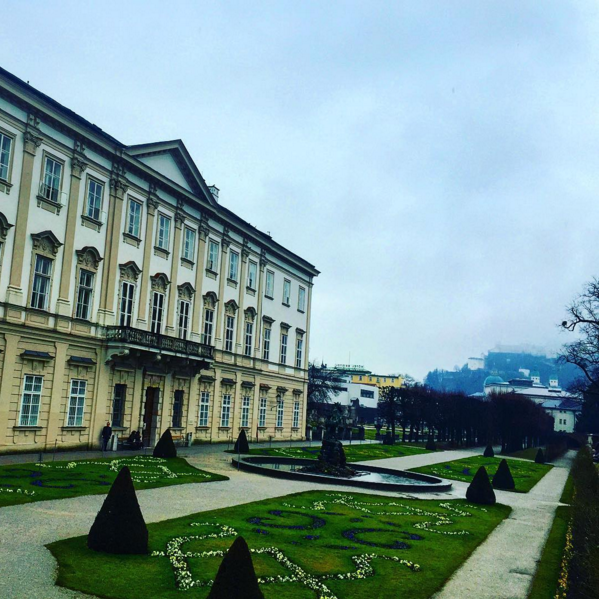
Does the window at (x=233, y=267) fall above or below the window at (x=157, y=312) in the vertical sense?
above

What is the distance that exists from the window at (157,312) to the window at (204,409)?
7.07m

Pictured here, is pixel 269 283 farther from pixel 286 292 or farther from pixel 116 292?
pixel 116 292

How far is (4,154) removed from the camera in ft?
97.9

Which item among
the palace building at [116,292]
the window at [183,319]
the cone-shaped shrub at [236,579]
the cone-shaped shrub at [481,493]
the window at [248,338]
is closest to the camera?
the cone-shaped shrub at [236,579]

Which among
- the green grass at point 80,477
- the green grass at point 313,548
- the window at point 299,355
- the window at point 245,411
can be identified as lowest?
the green grass at point 313,548

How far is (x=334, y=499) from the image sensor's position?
2339 centimetres

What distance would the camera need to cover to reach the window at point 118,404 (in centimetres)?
3700

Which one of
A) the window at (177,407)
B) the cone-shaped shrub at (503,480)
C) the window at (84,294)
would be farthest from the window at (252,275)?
the cone-shaped shrub at (503,480)

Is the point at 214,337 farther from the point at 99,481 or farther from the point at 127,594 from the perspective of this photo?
the point at 127,594

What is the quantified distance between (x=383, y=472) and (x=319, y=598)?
967 inches

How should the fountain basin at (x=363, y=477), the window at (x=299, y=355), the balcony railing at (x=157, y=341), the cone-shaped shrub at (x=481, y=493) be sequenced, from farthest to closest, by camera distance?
the window at (x=299, y=355)
the balcony railing at (x=157, y=341)
the fountain basin at (x=363, y=477)
the cone-shaped shrub at (x=481, y=493)

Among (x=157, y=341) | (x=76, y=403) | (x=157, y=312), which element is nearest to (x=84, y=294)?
(x=157, y=341)

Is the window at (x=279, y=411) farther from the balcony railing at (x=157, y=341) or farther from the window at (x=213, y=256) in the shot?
the window at (x=213, y=256)

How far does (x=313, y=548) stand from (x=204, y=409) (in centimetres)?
3159
